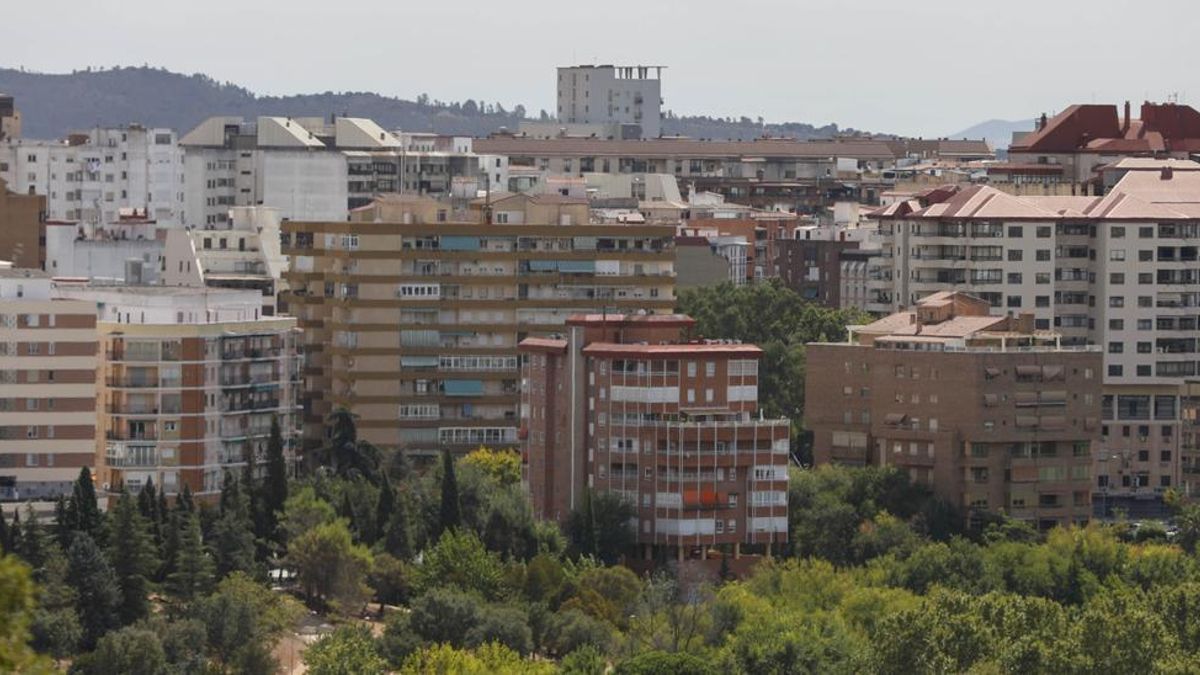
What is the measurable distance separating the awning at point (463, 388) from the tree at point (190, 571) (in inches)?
1205

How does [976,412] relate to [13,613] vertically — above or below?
below

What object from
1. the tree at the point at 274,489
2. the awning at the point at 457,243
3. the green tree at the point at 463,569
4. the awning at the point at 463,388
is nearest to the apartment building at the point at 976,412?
the awning at the point at 463,388

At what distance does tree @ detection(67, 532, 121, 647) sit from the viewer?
258 feet

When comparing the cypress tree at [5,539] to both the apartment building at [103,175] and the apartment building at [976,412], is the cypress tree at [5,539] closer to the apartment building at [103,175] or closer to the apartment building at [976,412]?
the apartment building at [976,412]

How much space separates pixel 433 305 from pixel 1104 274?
23.6m

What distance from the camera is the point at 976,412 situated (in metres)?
104

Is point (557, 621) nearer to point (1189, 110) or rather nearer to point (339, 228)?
point (339, 228)

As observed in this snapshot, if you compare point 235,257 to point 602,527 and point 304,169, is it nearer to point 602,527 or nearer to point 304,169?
point 304,169

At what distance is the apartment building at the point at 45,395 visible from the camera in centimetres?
9419

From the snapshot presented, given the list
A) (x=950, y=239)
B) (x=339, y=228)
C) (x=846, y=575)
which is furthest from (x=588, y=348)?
(x=950, y=239)

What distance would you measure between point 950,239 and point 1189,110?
1121 inches

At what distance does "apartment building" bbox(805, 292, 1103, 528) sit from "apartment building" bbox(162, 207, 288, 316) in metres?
21.3

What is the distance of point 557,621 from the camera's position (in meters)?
83.8

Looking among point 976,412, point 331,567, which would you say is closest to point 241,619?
point 331,567
